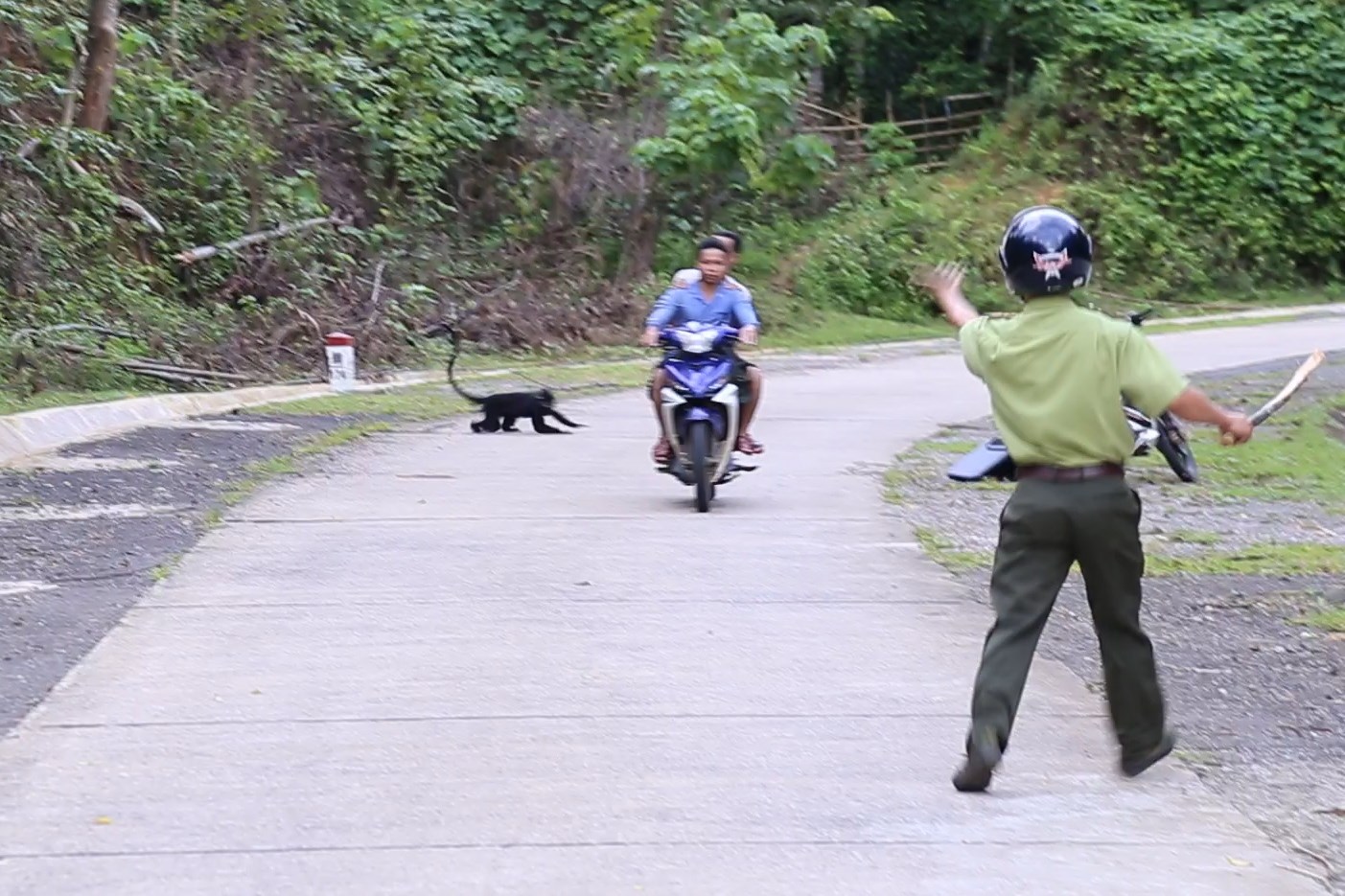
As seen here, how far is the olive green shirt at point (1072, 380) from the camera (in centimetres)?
591

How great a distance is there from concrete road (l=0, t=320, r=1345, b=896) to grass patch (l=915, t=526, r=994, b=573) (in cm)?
16

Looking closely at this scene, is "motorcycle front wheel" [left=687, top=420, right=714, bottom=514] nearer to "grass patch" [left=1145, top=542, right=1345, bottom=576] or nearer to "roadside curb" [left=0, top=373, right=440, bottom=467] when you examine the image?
"grass patch" [left=1145, top=542, right=1345, bottom=576]

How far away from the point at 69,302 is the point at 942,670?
16.1 metres

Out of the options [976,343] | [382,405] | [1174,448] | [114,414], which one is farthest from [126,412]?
[976,343]

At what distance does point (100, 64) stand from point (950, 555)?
53.8 feet

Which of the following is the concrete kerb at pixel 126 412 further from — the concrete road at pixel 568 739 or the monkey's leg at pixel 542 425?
the concrete road at pixel 568 739

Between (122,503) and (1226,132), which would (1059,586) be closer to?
(122,503)

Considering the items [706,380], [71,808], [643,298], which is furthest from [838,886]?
[643,298]

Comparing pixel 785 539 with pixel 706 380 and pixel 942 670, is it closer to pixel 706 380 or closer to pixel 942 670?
pixel 706 380

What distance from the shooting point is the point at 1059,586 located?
6.08 meters

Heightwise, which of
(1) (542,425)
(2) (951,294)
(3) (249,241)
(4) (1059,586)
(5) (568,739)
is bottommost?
(1) (542,425)

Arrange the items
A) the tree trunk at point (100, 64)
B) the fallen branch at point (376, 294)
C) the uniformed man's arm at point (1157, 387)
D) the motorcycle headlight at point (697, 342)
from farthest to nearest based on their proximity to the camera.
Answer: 1. the fallen branch at point (376, 294)
2. the tree trunk at point (100, 64)
3. the motorcycle headlight at point (697, 342)
4. the uniformed man's arm at point (1157, 387)

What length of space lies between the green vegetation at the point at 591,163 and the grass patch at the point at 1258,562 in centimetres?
1237

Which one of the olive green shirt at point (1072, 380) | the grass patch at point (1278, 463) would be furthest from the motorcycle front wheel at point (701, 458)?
the olive green shirt at point (1072, 380)
